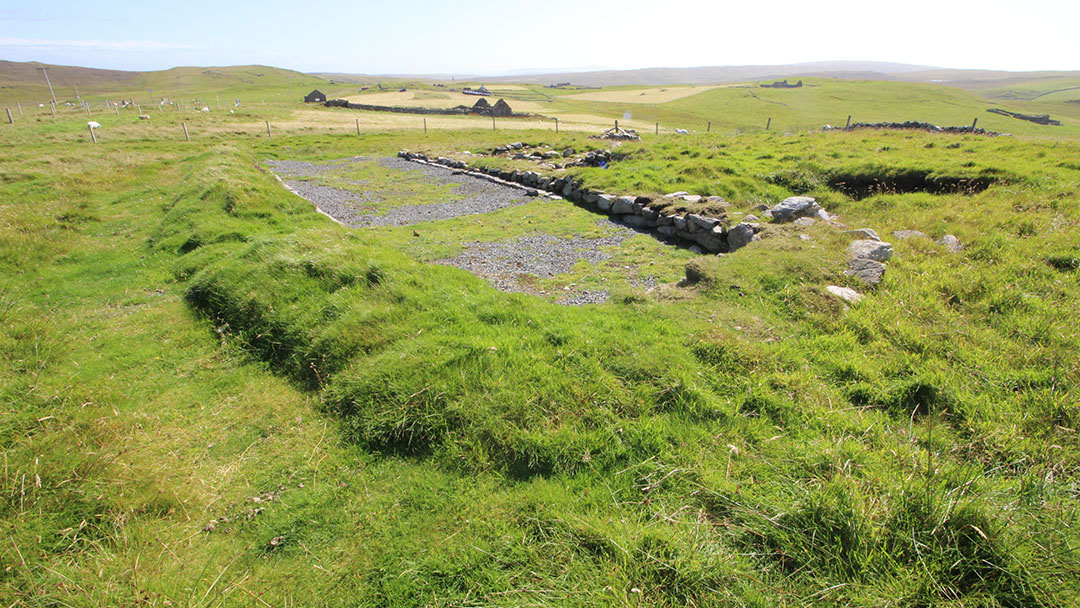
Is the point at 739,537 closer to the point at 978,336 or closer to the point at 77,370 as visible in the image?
the point at 978,336

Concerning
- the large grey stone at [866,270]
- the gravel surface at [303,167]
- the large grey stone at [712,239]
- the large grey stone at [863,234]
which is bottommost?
the large grey stone at [712,239]

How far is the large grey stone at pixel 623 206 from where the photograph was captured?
15070mm

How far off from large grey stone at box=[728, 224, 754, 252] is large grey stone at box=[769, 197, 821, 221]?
1380mm

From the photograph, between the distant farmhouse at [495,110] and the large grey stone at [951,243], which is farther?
the distant farmhouse at [495,110]

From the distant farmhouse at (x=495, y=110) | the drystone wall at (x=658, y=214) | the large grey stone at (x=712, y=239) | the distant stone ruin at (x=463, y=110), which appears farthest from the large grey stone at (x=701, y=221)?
the distant farmhouse at (x=495, y=110)

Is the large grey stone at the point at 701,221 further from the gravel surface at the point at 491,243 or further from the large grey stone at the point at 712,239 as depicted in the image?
the gravel surface at the point at 491,243

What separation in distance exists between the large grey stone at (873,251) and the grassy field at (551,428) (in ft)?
0.71

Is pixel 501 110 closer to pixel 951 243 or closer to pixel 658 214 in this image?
pixel 658 214

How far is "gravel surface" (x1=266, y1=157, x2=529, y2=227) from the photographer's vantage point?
1641 cm

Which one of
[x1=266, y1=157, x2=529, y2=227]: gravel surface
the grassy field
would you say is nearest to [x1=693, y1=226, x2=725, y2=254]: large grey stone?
the grassy field

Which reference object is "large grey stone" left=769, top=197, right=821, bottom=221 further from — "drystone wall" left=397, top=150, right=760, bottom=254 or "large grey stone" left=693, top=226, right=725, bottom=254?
"large grey stone" left=693, top=226, right=725, bottom=254

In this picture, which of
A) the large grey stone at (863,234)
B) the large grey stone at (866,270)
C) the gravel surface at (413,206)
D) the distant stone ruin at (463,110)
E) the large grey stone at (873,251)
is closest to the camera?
the large grey stone at (866,270)

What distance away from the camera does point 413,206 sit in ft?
Result: 59.5

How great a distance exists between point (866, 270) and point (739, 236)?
11.5 ft
